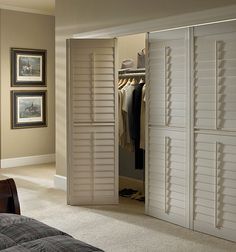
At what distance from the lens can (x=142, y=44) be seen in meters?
6.30

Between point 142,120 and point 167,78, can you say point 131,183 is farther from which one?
point 167,78

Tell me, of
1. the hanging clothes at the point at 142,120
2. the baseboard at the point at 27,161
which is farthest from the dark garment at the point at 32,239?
the baseboard at the point at 27,161

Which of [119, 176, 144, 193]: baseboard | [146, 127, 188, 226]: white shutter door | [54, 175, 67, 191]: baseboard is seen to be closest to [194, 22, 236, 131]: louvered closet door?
[146, 127, 188, 226]: white shutter door

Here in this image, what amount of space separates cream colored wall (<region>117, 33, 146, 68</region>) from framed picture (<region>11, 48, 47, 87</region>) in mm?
1891

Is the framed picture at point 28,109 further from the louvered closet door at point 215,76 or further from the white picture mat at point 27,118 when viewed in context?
the louvered closet door at point 215,76

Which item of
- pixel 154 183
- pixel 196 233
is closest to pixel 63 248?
pixel 196 233

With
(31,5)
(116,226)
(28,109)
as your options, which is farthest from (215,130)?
(31,5)

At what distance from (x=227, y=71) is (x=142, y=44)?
2732 mm

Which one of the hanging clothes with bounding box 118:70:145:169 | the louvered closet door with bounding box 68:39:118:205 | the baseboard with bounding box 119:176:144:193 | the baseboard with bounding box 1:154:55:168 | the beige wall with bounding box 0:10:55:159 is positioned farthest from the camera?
the baseboard with bounding box 1:154:55:168

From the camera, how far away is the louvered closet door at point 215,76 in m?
3.70

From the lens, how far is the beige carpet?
3.68m

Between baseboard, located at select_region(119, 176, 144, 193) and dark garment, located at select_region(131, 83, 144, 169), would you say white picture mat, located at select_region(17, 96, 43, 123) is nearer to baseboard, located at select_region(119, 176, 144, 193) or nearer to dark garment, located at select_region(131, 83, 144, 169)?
baseboard, located at select_region(119, 176, 144, 193)

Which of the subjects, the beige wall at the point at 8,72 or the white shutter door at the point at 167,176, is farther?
the beige wall at the point at 8,72

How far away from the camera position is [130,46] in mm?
6273
